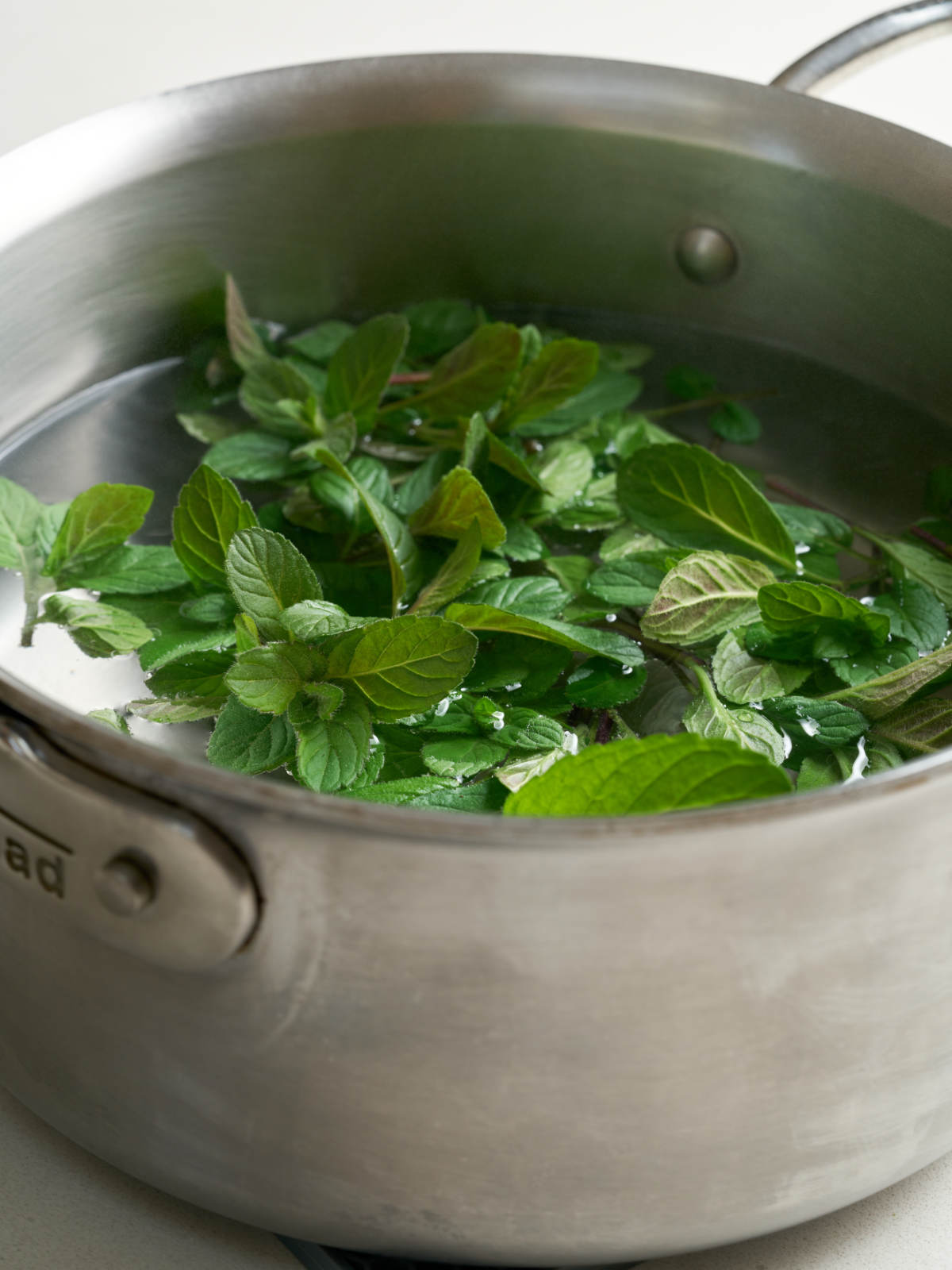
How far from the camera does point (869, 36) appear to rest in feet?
2.51

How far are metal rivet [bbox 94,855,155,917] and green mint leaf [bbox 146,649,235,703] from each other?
8.8 inches

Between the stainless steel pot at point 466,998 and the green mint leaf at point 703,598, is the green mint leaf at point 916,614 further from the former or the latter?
the stainless steel pot at point 466,998

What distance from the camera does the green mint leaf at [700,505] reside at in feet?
2.20

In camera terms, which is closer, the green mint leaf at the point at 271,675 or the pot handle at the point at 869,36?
the green mint leaf at the point at 271,675

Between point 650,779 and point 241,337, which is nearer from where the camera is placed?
point 650,779

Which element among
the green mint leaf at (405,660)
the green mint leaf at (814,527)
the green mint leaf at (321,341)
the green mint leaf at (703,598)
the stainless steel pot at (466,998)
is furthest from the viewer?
the green mint leaf at (321,341)

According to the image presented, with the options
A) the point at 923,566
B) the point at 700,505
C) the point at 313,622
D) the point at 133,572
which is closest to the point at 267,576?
the point at 313,622

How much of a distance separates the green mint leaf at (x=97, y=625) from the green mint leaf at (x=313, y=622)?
0.39ft

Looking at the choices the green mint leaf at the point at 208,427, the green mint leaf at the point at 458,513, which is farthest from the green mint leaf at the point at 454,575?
the green mint leaf at the point at 208,427

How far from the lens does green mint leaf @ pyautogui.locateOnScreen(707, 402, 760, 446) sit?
822 mm

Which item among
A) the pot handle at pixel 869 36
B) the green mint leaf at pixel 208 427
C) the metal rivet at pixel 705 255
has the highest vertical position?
the pot handle at pixel 869 36

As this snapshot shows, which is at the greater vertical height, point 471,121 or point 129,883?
point 471,121

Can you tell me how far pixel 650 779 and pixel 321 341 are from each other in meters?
0.49

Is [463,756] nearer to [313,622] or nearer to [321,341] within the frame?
[313,622]
